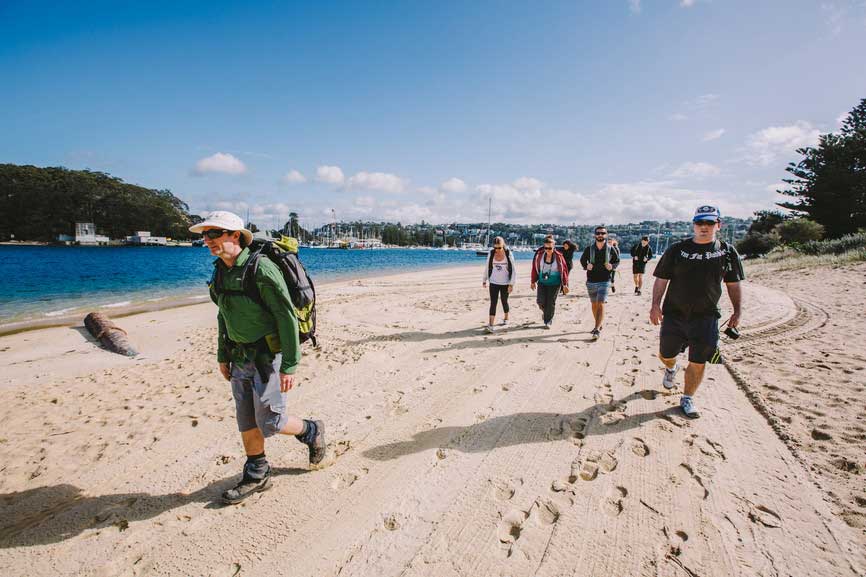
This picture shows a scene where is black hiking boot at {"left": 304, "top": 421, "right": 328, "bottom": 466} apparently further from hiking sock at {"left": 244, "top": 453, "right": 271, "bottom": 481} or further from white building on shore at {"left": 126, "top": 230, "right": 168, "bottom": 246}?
white building on shore at {"left": 126, "top": 230, "right": 168, "bottom": 246}

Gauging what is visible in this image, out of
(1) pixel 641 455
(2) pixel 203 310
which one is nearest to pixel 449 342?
(1) pixel 641 455

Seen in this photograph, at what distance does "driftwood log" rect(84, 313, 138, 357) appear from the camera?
7730 millimetres

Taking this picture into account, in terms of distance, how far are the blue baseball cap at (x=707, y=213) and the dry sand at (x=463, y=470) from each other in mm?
2170

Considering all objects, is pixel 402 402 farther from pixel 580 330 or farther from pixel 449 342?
pixel 580 330

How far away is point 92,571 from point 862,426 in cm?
662

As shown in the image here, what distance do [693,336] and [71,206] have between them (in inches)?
5022

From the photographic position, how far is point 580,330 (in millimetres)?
7785

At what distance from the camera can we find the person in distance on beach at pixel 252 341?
2.60 metres

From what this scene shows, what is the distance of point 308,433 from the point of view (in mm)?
3104

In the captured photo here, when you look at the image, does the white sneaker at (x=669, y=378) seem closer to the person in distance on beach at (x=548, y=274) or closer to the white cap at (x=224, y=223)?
the person in distance on beach at (x=548, y=274)

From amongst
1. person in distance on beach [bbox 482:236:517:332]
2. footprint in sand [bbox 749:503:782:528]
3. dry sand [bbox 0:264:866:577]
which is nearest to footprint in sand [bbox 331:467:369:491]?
dry sand [bbox 0:264:866:577]

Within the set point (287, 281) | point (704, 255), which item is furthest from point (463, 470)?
point (704, 255)

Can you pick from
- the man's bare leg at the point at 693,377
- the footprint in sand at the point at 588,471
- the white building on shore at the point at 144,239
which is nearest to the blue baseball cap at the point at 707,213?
the man's bare leg at the point at 693,377

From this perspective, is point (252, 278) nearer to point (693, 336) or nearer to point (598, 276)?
point (693, 336)
